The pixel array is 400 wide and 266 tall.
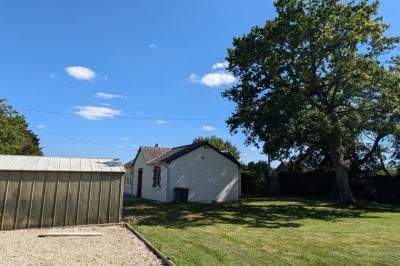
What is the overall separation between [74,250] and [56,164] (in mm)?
5495

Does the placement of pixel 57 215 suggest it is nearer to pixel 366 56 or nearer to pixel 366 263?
pixel 366 263

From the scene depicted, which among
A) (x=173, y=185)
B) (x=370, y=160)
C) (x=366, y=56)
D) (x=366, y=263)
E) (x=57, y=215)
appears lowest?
(x=366, y=263)

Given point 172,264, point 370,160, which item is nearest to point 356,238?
point 172,264

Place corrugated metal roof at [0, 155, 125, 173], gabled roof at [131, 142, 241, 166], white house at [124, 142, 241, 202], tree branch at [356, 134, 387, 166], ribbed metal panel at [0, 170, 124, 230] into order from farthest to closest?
1. tree branch at [356, 134, 387, 166]
2. gabled roof at [131, 142, 241, 166]
3. white house at [124, 142, 241, 202]
4. corrugated metal roof at [0, 155, 125, 173]
5. ribbed metal panel at [0, 170, 124, 230]

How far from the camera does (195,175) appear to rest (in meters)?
25.8

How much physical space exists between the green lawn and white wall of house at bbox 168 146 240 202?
8.25 meters

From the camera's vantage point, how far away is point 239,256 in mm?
8453

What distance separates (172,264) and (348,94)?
18450mm

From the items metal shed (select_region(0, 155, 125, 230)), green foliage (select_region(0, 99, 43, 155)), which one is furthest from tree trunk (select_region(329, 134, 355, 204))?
green foliage (select_region(0, 99, 43, 155))

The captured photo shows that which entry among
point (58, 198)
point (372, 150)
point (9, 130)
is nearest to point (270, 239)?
point (58, 198)

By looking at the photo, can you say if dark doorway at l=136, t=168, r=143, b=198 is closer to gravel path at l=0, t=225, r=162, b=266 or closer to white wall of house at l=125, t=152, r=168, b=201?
white wall of house at l=125, t=152, r=168, b=201

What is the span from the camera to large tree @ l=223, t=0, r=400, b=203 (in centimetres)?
2062

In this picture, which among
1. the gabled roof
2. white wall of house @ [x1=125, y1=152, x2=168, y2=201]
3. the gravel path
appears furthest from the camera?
the gabled roof

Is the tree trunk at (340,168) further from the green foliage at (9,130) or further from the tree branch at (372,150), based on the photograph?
the green foliage at (9,130)
